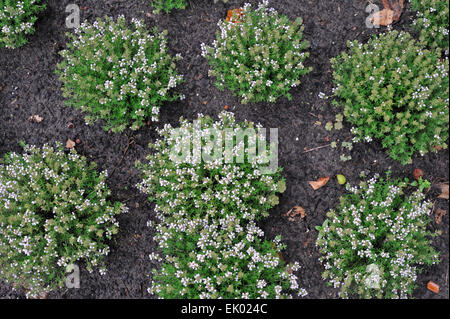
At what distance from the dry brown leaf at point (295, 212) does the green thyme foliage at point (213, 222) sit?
1.29 ft

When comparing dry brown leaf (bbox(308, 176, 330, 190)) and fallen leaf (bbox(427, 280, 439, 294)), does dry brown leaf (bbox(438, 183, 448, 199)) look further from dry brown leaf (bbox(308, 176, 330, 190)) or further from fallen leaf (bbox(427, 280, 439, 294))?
dry brown leaf (bbox(308, 176, 330, 190))

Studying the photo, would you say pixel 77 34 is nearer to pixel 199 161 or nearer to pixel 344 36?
pixel 199 161

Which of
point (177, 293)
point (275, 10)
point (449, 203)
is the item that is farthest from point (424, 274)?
point (275, 10)

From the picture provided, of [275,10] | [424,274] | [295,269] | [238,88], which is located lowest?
[424,274]

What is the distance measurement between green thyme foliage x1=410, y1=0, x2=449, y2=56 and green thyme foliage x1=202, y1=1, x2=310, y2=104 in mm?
1282

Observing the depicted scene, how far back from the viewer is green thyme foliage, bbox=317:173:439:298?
4.25 metres

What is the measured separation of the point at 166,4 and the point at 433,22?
119 inches

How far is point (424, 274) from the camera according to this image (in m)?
4.57

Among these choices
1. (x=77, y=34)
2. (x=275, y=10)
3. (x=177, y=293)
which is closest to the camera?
(x=177, y=293)

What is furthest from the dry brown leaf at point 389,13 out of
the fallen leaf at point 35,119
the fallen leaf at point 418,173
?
the fallen leaf at point 35,119

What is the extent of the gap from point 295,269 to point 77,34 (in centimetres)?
395
